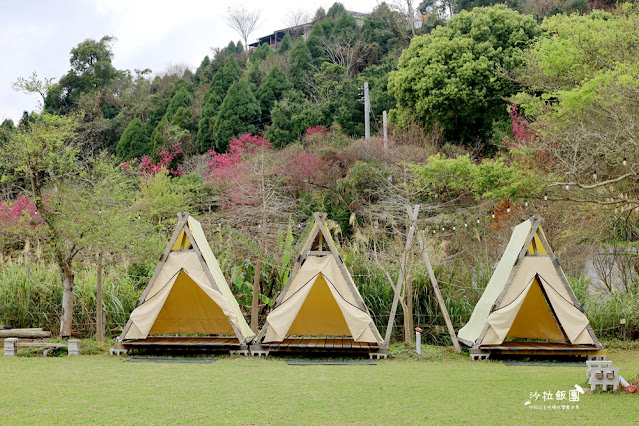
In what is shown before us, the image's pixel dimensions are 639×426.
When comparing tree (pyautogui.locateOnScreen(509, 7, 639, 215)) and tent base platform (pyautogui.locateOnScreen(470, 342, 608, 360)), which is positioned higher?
tree (pyautogui.locateOnScreen(509, 7, 639, 215))

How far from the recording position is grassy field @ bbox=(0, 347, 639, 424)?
440 centimetres

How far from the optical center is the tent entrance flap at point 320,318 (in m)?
9.03

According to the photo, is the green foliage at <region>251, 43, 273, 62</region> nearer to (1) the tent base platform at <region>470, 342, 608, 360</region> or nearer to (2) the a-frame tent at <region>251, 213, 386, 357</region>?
(2) the a-frame tent at <region>251, 213, 386, 357</region>

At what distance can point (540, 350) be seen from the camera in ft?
24.2

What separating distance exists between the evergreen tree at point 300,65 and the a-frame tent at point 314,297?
20166mm

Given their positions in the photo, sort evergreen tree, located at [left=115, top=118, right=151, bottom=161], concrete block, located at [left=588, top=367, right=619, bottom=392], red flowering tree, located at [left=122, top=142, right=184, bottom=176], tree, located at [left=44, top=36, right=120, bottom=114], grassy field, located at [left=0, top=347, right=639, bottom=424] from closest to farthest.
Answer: grassy field, located at [left=0, top=347, right=639, bottom=424] < concrete block, located at [left=588, top=367, right=619, bottom=392] < red flowering tree, located at [left=122, top=142, right=184, bottom=176] < evergreen tree, located at [left=115, top=118, right=151, bottom=161] < tree, located at [left=44, top=36, right=120, bottom=114]

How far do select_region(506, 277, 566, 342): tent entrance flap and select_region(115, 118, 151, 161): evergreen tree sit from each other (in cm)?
2159

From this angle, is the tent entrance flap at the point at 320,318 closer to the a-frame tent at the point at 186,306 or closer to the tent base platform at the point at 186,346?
the a-frame tent at the point at 186,306

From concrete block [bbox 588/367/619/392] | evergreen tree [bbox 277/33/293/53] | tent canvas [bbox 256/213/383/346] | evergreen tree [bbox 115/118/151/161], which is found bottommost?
concrete block [bbox 588/367/619/392]

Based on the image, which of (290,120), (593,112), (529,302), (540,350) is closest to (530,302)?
(529,302)

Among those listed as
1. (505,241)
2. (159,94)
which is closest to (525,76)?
(505,241)

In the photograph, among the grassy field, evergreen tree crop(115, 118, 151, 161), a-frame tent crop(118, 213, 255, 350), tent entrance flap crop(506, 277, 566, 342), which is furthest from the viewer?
evergreen tree crop(115, 118, 151, 161)

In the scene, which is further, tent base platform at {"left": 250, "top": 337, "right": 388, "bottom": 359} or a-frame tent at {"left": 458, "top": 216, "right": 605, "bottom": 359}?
tent base platform at {"left": 250, "top": 337, "right": 388, "bottom": 359}

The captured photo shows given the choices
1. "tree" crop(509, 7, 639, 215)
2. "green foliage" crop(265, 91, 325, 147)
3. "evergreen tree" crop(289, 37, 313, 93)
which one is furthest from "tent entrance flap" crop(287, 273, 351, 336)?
"evergreen tree" crop(289, 37, 313, 93)
